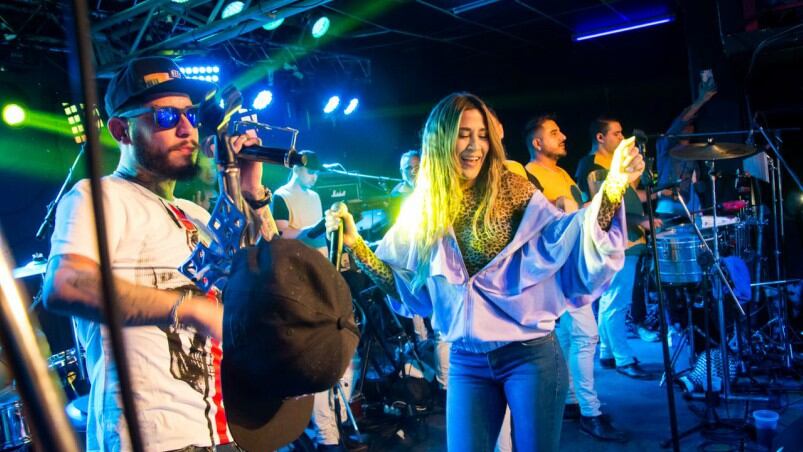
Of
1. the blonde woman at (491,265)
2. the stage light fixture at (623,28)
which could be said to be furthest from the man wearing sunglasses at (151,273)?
the stage light fixture at (623,28)

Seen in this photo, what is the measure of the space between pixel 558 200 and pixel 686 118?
2.96 metres

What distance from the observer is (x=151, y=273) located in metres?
1.82

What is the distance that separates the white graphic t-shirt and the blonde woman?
1013 mm

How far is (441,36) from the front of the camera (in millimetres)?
11617

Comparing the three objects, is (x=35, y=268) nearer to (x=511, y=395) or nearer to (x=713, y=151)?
(x=511, y=395)

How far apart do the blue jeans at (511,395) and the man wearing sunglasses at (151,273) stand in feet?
3.93

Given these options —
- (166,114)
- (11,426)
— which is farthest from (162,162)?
(11,426)

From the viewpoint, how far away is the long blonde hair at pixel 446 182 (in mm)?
2881

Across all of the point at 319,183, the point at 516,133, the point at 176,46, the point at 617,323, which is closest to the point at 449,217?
the point at 617,323

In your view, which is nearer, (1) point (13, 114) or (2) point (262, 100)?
(1) point (13, 114)

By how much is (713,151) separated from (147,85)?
503 cm

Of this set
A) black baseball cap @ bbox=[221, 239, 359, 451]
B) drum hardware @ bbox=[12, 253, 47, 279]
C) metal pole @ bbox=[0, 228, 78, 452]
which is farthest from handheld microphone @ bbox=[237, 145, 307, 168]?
drum hardware @ bbox=[12, 253, 47, 279]

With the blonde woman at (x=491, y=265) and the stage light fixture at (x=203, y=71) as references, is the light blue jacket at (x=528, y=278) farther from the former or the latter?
the stage light fixture at (x=203, y=71)

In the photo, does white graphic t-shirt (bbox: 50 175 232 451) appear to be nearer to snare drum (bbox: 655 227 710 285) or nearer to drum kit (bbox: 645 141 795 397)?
drum kit (bbox: 645 141 795 397)
